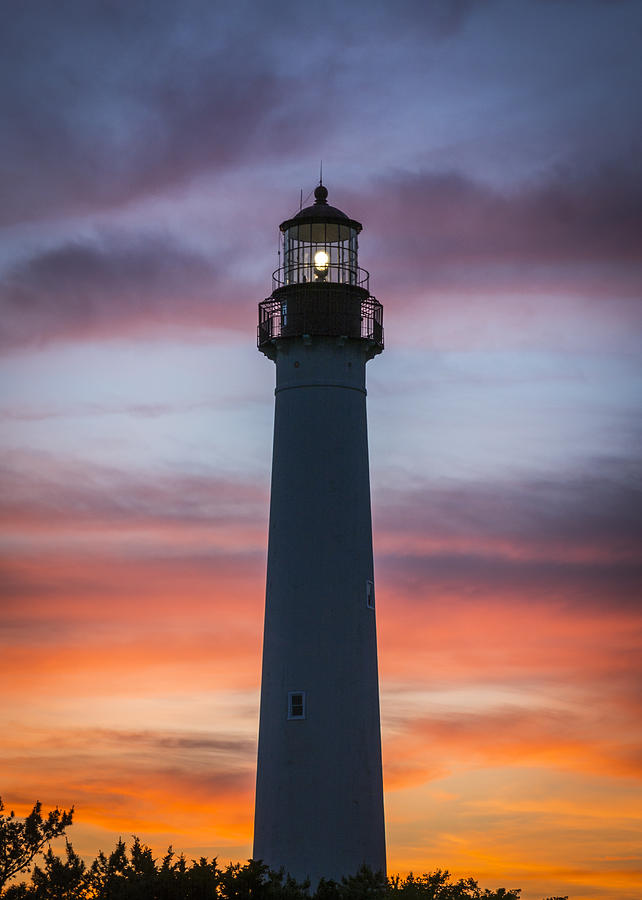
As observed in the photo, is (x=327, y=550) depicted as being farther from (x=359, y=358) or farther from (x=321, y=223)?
(x=321, y=223)

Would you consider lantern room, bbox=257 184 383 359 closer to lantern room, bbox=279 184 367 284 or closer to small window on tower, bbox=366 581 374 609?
lantern room, bbox=279 184 367 284

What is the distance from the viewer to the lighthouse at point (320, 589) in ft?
177

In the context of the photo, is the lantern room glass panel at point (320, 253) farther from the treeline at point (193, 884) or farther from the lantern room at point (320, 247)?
the treeline at point (193, 884)

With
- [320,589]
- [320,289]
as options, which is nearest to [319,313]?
[320,289]

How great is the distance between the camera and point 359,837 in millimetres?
53844

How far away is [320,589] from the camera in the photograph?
55.0 m

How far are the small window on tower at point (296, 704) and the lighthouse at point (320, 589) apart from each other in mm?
49

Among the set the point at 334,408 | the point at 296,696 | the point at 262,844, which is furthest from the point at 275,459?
the point at 262,844

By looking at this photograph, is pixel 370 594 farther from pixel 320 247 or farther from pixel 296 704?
pixel 320 247

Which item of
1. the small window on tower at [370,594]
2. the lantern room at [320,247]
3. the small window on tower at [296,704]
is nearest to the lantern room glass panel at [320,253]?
the lantern room at [320,247]

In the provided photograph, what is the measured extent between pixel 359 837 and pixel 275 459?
449 inches

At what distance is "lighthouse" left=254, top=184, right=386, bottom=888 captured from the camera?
177 ft

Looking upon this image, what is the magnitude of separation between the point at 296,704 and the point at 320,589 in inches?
133

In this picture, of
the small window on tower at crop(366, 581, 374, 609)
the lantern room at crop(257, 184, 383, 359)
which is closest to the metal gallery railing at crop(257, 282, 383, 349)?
the lantern room at crop(257, 184, 383, 359)
